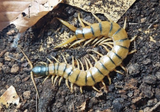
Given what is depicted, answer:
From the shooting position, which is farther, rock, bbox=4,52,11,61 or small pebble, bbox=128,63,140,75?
rock, bbox=4,52,11,61

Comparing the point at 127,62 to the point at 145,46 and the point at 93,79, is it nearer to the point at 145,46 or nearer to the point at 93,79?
the point at 145,46

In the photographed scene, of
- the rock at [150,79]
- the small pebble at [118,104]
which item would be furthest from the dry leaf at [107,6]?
the small pebble at [118,104]

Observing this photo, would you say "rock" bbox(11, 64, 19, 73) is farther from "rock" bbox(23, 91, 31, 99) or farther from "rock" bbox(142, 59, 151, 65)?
"rock" bbox(142, 59, 151, 65)

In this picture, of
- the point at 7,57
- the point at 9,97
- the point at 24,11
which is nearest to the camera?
the point at 9,97

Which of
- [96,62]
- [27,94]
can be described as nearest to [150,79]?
[96,62]

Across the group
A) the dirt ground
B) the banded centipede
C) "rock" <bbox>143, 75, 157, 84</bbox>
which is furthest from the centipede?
"rock" <bbox>143, 75, 157, 84</bbox>

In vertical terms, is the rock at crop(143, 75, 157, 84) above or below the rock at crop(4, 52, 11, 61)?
below

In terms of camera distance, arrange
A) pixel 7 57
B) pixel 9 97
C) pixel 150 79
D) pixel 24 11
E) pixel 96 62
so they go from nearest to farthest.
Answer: pixel 150 79
pixel 96 62
pixel 9 97
pixel 24 11
pixel 7 57

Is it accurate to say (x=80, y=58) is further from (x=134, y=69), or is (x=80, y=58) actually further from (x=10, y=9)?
(x=10, y=9)
